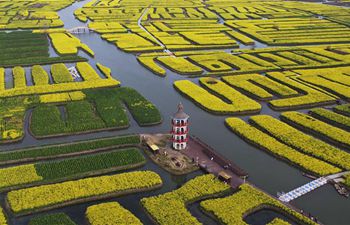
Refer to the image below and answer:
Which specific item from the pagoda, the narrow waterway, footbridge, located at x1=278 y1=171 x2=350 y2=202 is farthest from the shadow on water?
the pagoda

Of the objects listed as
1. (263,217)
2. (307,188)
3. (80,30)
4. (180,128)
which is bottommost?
(263,217)

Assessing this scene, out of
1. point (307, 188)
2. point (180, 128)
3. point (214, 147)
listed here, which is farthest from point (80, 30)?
point (307, 188)

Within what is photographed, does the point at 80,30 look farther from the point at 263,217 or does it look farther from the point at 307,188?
the point at 263,217

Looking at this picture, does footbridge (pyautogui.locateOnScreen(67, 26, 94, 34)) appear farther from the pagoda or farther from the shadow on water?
the shadow on water

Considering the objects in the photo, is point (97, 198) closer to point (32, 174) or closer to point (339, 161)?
point (32, 174)

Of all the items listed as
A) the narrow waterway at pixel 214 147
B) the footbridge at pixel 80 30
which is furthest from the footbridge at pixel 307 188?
the footbridge at pixel 80 30

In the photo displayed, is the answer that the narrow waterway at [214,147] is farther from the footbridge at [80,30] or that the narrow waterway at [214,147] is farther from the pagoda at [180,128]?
the footbridge at [80,30]
